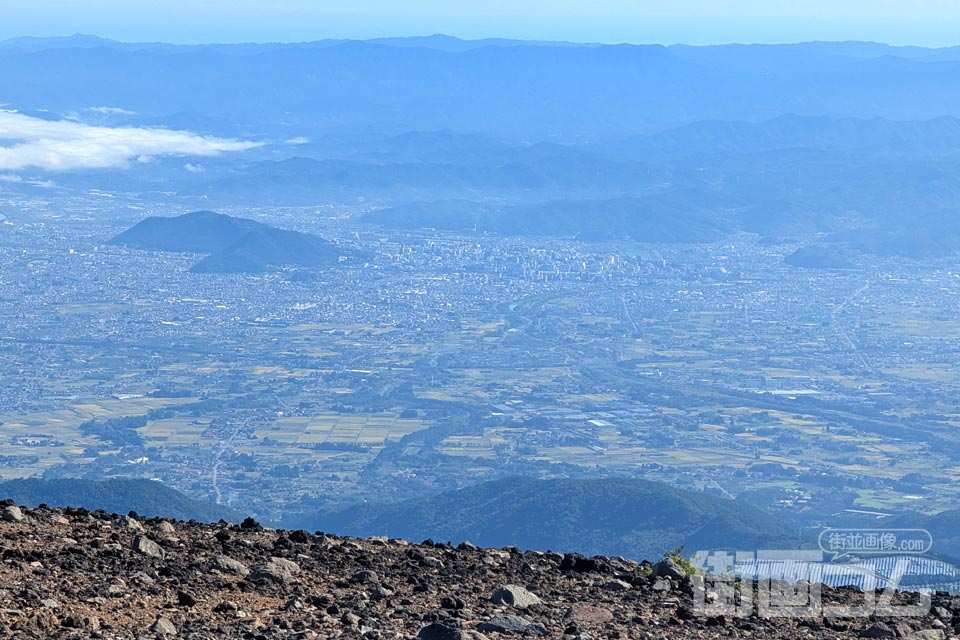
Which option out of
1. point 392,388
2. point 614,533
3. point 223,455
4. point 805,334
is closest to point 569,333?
point 805,334

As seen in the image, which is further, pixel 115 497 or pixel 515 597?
pixel 115 497

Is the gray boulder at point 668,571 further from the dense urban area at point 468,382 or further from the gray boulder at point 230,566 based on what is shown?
the dense urban area at point 468,382

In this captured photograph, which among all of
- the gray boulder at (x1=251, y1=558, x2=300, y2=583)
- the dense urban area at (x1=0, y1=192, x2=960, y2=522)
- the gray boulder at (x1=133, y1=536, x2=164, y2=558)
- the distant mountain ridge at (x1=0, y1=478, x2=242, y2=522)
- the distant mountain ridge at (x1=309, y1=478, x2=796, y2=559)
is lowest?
the dense urban area at (x1=0, y1=192, x2=960, y2=522)

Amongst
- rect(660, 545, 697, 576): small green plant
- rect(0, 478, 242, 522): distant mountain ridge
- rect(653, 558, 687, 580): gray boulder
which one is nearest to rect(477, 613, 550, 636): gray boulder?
rect(653, 558, 687, 580): gray boulder

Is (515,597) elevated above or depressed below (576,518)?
above

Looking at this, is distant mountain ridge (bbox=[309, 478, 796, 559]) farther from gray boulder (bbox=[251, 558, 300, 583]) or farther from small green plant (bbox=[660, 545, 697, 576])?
gray boulder (bbox=[251, 558, 300, 583])

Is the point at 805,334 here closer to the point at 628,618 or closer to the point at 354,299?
the point at 354,299

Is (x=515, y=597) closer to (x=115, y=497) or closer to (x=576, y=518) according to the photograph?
(x=115, y=497)

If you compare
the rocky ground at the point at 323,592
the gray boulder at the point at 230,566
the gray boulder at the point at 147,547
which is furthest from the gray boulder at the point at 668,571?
the gray boulder at the point at 147,547

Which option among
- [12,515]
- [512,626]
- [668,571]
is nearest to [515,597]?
[512,626]
